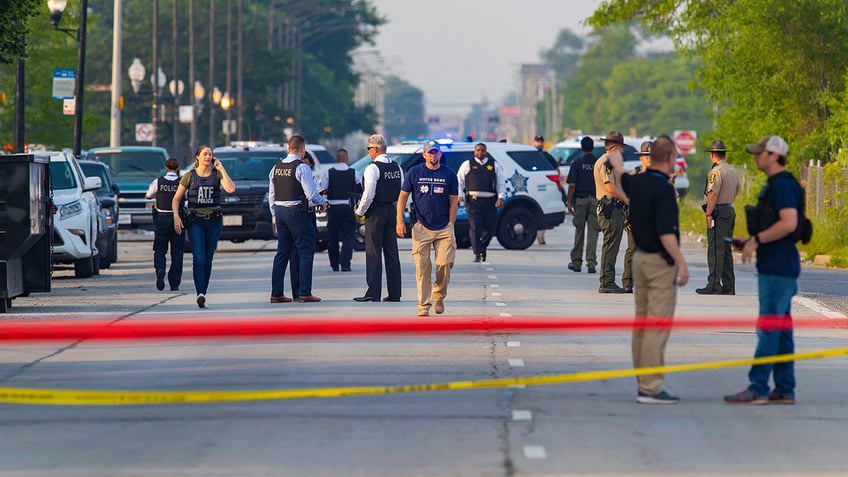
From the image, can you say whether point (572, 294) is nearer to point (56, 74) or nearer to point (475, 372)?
point (475, 372)

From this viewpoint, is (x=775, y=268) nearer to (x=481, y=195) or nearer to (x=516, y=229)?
(x=481, y=195)

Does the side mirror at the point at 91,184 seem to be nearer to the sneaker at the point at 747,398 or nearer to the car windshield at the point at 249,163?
the car windshield at the point at 249,163

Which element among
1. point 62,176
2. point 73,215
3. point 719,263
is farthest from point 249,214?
point 719,263

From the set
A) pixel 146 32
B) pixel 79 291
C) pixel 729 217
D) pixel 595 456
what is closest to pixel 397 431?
pixel 595 456

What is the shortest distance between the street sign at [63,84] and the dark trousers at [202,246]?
14.5 m

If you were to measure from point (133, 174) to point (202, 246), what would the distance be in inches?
683

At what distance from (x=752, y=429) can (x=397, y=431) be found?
2172mm

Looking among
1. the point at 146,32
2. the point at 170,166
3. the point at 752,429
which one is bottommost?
the point at 752,429

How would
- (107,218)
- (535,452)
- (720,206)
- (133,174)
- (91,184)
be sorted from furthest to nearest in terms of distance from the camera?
1. (133,174)
2. (107,218)
3. (91,184)
4. (720,206)
5. (535,452)

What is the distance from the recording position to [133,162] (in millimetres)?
36531

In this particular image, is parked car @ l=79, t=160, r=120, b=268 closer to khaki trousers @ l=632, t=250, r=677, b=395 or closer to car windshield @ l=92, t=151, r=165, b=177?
car windshield @ l=92, t=151, r=165, b=177

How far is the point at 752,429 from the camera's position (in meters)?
10.3

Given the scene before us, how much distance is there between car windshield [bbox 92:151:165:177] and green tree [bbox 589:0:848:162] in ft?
39.3

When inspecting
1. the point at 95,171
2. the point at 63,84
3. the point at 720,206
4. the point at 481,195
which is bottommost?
the point at 720,206
